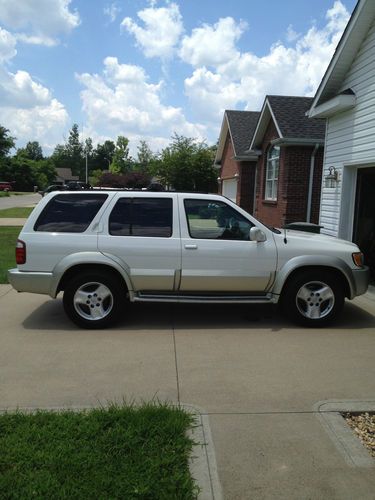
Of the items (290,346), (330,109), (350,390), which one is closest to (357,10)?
(330,109)

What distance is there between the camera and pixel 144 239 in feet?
19.9

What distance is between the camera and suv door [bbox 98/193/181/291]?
19.8 ft

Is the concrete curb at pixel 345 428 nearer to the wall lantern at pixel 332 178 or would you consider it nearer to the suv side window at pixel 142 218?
the suv side window at pixel 142 218

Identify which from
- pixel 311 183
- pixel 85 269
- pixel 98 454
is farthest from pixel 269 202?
pixel 98 454

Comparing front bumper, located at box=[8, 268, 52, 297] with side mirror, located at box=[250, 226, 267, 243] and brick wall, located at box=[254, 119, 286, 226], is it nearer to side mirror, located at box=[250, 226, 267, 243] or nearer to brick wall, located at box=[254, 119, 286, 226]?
side mirror, located at box=[250, 226, 267, 243]

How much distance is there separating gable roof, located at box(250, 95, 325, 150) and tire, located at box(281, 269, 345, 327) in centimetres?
932

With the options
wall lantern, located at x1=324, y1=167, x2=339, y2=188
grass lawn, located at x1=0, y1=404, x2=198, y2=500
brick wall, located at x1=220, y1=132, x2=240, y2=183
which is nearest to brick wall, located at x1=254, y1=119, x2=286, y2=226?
brick wall, located at x1=220, y1=132, x2=240, y2=183

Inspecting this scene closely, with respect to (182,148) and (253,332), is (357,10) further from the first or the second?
(182,148)

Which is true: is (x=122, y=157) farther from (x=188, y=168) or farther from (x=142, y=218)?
(x=142, y=218)

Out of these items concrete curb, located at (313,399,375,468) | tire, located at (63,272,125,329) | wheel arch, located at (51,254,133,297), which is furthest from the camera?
tire, located at (63,272,125,329)

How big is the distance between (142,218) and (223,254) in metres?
1.15

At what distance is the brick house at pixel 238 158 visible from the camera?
21375 millimetres

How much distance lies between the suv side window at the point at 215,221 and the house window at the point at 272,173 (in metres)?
10.9

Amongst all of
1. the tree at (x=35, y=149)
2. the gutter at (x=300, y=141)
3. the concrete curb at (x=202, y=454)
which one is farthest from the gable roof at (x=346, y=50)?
the tree at (x=35, y=149)
